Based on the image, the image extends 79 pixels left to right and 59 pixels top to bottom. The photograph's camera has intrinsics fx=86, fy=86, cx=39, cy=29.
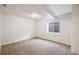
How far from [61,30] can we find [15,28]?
1.99m

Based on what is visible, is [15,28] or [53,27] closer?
[15,28]

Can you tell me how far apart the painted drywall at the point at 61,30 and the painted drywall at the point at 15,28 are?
370 mm

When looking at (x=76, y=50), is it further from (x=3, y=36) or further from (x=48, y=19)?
(x=3, y=36)

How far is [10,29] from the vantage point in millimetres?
3637

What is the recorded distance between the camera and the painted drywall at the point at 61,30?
3.51 metres

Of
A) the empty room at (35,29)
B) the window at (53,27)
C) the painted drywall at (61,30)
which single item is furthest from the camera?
the window at (53,27)

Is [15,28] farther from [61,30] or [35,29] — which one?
[61,30]

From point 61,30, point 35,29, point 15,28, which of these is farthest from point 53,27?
point 15,28

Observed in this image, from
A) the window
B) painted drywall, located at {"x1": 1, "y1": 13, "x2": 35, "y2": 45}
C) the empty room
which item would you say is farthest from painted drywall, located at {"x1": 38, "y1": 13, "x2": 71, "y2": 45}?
painted drywall, located at {"x1": 1, "y1": 13, "x2": 35, "y2": 45}

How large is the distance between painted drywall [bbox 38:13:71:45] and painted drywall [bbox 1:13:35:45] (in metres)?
0.37

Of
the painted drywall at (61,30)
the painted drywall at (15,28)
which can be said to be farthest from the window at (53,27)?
the painted drywall at (15,28)

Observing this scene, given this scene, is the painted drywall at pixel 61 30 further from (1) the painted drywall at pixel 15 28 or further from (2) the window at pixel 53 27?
(1) the painted drywall at pixel 15 28

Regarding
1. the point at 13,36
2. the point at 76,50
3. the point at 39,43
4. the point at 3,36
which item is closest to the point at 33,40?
the point at 39,43

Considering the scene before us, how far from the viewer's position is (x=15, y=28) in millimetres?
3672
